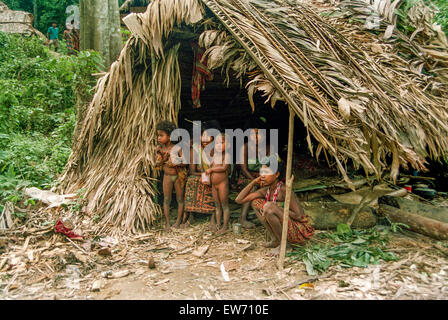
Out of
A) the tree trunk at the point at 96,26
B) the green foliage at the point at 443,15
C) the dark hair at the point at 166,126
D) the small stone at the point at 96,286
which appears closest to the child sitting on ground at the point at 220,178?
the dark hair at the point at 166,126

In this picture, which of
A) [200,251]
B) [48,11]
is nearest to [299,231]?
[200,251]

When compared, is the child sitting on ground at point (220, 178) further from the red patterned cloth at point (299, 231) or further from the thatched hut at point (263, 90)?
the red patterned cloth at point (299, 231)

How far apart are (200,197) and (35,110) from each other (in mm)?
5129

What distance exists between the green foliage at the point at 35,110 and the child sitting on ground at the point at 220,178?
251 centimetres

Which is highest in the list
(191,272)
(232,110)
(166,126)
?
(232,110)

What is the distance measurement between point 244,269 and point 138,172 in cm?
208

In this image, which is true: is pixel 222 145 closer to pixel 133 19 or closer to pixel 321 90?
pixel 321 90

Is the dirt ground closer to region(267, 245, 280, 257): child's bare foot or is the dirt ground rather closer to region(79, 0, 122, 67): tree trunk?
region(267, 245, 280, 257): child's bare foot

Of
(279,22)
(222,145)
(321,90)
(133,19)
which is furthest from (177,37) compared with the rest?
(321,90)

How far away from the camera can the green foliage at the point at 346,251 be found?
318 cm

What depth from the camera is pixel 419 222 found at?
3.86 m

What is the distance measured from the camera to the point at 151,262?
10.9ft

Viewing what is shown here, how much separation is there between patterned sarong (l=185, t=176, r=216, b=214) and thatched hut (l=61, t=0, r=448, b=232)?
532 mm

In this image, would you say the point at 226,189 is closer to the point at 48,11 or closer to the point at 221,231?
the point at 221,231
